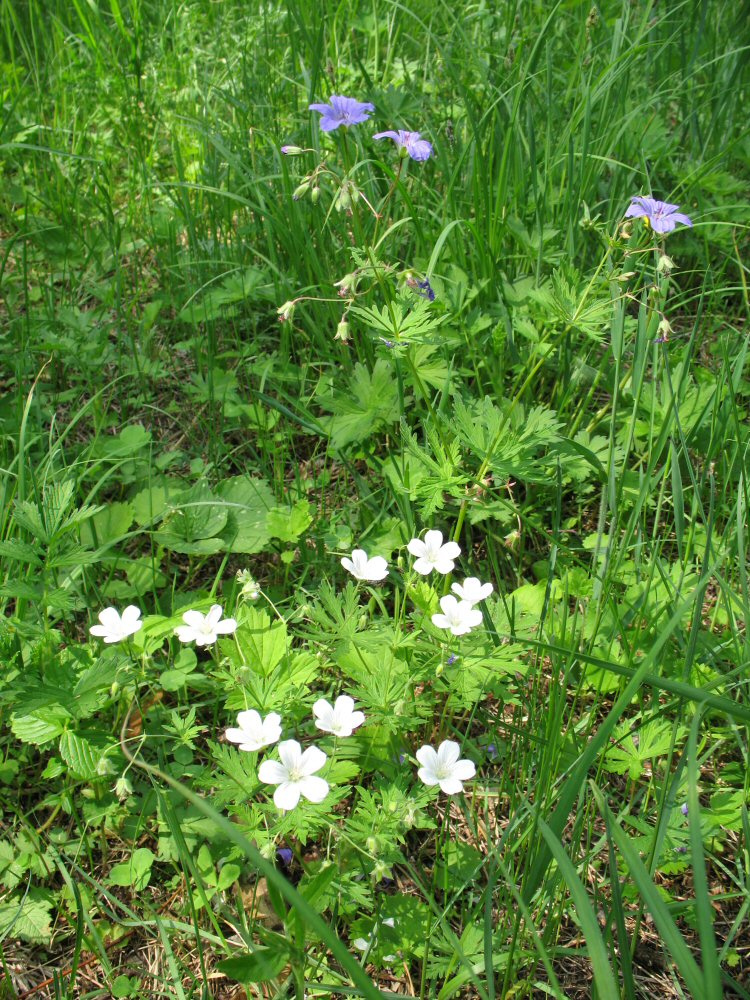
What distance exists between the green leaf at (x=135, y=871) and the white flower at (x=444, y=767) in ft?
2.30

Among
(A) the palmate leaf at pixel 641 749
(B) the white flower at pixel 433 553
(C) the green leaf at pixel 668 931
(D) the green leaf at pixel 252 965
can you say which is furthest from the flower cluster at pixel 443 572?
(D) the green leaf at pixel 252 965

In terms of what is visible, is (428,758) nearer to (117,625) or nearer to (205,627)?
(205,627)

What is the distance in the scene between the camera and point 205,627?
1660mm

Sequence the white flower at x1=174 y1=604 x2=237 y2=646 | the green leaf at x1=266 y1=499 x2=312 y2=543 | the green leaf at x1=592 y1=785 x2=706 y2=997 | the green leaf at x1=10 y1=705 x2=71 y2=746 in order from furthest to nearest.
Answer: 1. the green leaf at x1=266 y1=499 x2=312 y2=543
2. the green leaf at x1=10 y1=705 x2=71 y2=746
3. the white flower at x1=174 y1=604 x2=237 y2=646
4. the green leaf at x1=592 y1=785 x2=706 y2=997

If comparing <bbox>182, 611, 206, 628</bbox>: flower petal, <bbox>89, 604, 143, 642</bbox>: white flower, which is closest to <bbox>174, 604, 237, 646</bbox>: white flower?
<bbox>182, 611, 206, 628</bbox>: flower petal

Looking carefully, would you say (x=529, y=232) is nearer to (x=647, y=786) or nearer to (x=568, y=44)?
(x=568, y=44)

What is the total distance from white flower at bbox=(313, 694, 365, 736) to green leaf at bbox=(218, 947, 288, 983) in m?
0.37

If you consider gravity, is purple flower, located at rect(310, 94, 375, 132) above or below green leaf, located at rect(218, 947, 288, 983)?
above

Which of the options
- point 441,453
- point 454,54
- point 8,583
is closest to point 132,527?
point 8,583

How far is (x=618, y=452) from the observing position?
92.9 inches

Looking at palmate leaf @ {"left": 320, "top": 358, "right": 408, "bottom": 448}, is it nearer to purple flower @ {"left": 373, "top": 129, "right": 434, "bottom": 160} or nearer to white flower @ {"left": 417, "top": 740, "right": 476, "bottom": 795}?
purple flower @ {"left": 373, "top": 129, "right": 434, "bottom": 160}

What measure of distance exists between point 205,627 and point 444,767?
0.56 metres

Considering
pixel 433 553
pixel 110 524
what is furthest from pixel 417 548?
pixel 110 524

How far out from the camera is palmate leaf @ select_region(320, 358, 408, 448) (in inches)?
93.2
